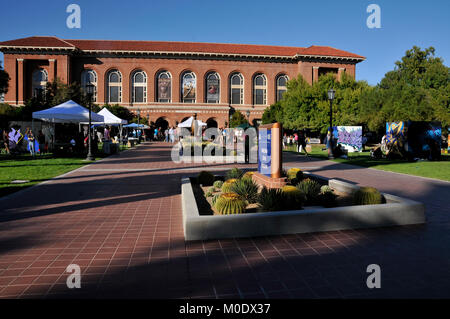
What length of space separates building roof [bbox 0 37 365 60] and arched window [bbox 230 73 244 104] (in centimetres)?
417

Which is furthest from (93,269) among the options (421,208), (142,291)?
(421,208)

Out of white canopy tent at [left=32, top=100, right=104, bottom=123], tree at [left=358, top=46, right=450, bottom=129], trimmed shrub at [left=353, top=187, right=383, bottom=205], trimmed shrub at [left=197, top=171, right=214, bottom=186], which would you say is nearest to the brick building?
tree at [left=358, top=46, right=450, bottom=129]

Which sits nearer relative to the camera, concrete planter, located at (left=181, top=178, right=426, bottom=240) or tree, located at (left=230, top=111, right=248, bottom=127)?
concrete planter, located at (left=181, top=178, right=426, bottom=240)

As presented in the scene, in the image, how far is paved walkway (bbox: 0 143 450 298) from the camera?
3.34 metres

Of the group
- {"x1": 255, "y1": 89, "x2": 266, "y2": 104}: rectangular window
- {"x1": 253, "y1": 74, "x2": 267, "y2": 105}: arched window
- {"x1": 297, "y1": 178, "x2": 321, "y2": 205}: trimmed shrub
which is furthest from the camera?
{"x1": 255, "y1": 89, "x2": 266, "y2": 104}: rectangular window

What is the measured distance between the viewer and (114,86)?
57.5 m

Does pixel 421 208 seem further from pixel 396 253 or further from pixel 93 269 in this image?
pixel 93 269

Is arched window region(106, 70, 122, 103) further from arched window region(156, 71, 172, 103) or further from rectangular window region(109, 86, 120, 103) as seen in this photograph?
arched window region(156, 71, 172, 103)

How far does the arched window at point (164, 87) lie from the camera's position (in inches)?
2267

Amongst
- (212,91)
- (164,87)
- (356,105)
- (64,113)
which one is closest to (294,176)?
(64,113)

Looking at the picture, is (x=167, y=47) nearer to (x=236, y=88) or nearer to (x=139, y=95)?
(x=139, y=95)

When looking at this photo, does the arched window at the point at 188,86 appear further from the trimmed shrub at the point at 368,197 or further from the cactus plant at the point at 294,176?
the trimmed shrub at the point at 368,197
